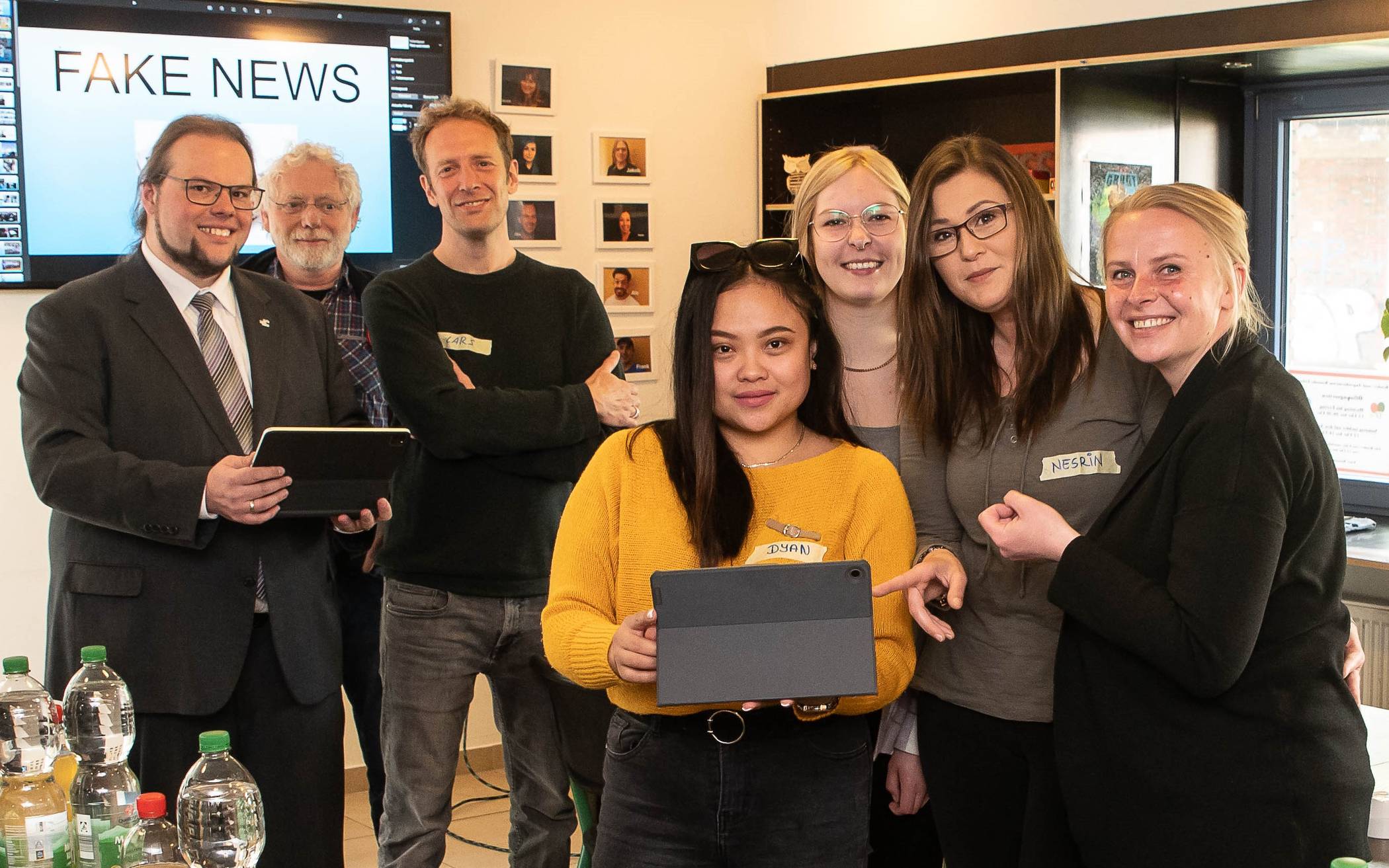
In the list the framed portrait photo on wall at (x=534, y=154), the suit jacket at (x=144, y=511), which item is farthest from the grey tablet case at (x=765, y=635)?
the framed portrait photo on wall at (x=534, y=154)

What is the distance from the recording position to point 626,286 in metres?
5.09

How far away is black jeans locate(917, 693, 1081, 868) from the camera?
2000 millimetres

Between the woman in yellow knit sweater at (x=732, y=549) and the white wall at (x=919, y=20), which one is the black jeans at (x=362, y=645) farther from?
the white wall at (x=919, y=20)

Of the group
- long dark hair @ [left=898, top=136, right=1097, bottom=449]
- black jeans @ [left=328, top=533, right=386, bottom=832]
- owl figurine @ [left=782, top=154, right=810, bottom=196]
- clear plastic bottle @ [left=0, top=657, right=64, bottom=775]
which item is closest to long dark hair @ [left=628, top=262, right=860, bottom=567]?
long dark hair @ [left=898, top=136, right=1097, bottom=449]

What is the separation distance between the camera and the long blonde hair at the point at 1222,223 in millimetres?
1866

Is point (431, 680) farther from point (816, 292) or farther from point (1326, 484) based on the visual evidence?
point (1326, 484)

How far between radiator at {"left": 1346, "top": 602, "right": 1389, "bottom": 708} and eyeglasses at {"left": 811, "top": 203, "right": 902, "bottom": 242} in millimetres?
2582

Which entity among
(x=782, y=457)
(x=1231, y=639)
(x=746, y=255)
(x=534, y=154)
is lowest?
(x=1231, y=639)

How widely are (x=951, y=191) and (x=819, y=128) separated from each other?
3.20 m

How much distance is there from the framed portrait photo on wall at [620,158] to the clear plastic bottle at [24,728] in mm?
3295

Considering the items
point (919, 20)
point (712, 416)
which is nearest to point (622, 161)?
point (919, 20)

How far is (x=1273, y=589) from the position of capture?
68.2 inches

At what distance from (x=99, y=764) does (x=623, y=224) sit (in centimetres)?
337

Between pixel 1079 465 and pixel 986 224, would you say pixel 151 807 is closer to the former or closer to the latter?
pixel 1079 465
